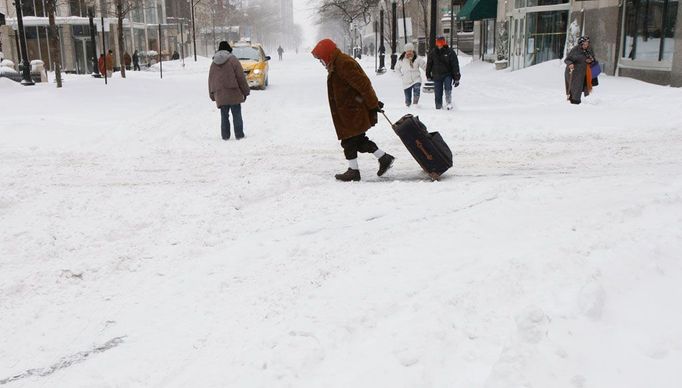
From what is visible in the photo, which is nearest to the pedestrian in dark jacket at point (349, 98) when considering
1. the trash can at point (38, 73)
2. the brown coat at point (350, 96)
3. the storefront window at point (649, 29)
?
the brown coat at point (350, 96)

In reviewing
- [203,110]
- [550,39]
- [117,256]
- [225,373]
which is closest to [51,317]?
[117,256]

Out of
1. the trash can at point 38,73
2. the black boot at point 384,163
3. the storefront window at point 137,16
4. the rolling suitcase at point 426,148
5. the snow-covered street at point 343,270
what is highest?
the storefront window at point 137,16

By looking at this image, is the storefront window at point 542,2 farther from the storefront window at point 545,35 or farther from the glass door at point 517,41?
the glass door at point 517,41

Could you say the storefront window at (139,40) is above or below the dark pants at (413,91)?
above

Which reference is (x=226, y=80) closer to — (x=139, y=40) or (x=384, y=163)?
(x=384, y=163)

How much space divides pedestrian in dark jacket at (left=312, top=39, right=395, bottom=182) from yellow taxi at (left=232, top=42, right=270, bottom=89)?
14.3 m

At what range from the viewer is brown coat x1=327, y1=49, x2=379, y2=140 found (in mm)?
6824

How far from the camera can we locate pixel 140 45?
61.6m

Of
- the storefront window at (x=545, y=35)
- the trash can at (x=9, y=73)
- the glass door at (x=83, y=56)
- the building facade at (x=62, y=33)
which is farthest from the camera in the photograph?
the glass door at (x=83, y=56)

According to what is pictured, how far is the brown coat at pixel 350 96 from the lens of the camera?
682 cm

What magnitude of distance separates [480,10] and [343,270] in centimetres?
3130

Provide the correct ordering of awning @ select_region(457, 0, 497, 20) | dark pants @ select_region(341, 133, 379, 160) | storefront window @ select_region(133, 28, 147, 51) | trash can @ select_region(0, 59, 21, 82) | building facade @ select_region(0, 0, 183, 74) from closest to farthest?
1. dark pants @ select_region(341, 133, 379, 160)
2. trash can @ select_region(0, 59, 21, 82)
3. awning @ select_region(457, 0, 497, 20)
4. building facade @ select_region(0, 0, 183, 74)
5. storefront window @ select_region(133, 28, 147, 51)

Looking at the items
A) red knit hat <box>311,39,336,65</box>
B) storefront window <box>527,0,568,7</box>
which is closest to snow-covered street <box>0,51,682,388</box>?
red knit hat <box>311,39,336,65</box>

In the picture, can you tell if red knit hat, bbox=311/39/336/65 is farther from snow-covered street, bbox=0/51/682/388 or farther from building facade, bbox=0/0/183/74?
building facade, bbox=0/0/183/74
